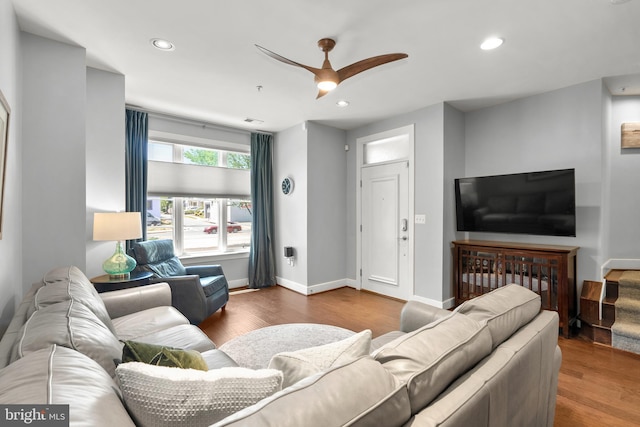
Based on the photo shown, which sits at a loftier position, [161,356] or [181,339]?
[161,356]

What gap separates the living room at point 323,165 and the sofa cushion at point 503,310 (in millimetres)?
2159

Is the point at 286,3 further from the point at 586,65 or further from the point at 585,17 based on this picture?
the point at 586,65

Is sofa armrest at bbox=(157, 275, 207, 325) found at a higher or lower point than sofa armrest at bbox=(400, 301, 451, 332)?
lower

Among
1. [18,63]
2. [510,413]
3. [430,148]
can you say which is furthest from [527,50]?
[18,63]

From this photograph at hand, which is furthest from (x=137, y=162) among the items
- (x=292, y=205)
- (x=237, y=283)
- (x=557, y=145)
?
(x=557, y=145)

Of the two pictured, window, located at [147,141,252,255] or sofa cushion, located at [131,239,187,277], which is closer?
sofa cushion, located at [131,239,187,277]

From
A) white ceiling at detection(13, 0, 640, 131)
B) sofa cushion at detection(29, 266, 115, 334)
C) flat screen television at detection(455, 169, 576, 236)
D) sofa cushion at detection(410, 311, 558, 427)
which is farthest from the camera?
flat screen television at detection(455, 169, 576, 236)

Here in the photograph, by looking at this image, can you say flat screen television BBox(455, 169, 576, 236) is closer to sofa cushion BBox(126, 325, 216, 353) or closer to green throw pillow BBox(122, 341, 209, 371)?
sofa cushion BBox(126, 325, 216, 353)

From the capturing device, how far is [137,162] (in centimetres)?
394

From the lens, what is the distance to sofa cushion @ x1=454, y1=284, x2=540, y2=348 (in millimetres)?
1258

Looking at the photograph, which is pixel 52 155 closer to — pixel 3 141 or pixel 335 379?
pixel 3 141

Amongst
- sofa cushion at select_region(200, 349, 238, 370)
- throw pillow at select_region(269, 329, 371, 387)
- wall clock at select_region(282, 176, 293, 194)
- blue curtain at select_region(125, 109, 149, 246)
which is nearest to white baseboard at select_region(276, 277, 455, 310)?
wall clock at select_region(282, 176, 293, 194)

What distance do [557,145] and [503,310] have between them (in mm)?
3135

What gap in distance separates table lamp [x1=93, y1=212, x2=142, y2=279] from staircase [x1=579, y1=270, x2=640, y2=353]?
14.6 ft
